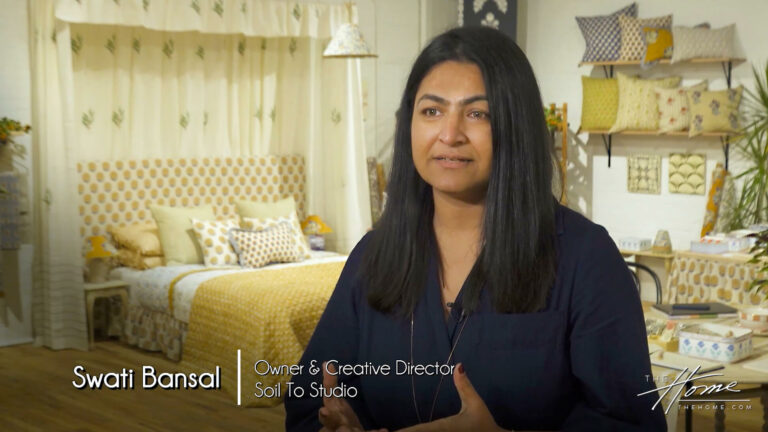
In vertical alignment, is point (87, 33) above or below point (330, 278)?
above

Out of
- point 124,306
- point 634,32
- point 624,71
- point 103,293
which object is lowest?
point 124,306

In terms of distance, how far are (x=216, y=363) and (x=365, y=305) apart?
369 cm

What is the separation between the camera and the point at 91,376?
5086 mm

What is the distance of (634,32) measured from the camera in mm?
6664

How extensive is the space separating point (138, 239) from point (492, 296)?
16.1 ft

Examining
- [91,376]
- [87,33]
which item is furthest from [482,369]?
[87,33]

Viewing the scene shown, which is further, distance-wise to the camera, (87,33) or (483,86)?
(87,33)

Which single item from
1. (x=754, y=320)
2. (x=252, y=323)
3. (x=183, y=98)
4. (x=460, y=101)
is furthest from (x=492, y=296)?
(x=183, y=98)

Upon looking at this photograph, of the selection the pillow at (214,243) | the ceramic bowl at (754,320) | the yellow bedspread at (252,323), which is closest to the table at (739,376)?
the ceramic bowl at (754,320)

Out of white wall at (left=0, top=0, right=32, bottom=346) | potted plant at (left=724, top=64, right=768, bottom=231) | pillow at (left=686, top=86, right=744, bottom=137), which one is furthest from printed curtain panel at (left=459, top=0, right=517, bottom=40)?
white wall at (left=0, top=0, right=32, bottom=346)

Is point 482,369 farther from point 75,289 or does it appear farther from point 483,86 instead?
point 75,289

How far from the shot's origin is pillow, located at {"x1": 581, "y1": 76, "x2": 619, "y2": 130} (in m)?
6.92

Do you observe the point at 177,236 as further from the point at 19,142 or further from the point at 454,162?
the point at 454,162

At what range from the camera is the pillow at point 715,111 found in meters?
6.23
